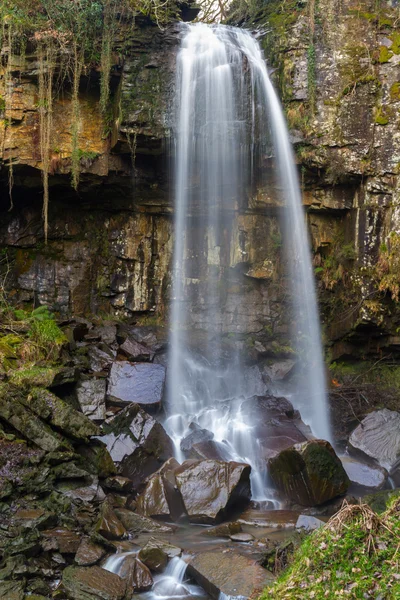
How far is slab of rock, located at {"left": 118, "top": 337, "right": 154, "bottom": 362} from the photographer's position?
10.3m

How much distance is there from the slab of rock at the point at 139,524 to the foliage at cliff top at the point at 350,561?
11.6 ft

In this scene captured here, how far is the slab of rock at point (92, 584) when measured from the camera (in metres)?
4.87

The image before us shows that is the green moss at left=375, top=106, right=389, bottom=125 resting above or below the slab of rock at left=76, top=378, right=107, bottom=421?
above

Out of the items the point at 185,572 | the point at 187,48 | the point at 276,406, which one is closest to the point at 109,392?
the point at 276,406

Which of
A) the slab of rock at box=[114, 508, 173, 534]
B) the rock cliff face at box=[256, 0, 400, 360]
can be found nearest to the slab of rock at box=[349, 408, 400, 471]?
the rock cliff face at box=[256, 0, 400, 360]

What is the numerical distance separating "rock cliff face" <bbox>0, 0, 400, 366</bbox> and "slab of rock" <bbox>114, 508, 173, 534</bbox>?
Answer: 19.2ft

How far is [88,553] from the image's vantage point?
546 centimetres

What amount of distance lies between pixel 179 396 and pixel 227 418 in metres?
1.34

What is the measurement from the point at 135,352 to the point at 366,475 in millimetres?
4767

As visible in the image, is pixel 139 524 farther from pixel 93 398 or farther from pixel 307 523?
pixel 93 398

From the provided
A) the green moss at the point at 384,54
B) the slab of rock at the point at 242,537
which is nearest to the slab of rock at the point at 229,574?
the slab of rock at the point at 242,537

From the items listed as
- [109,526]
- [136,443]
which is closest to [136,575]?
[109,526]

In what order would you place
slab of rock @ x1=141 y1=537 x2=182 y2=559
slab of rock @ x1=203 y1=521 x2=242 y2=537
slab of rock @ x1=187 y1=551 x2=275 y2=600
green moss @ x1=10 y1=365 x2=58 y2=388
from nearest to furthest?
slab of rock @ x1=187 y1=551 x2=275 y2=600, slab of rock @ x1=141 y1=537 x2=182 y2=559, slab of rock @ x1=203 y1=521 x2=242 y2=537, green moss @ x1=10 y1=365 x2=58 y2=388

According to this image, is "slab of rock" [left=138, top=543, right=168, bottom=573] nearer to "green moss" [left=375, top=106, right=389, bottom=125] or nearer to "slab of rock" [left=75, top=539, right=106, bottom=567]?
"slab of rock" [left=75, top=539, right=106, bottom=567]
